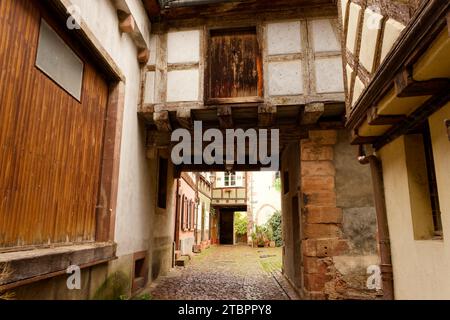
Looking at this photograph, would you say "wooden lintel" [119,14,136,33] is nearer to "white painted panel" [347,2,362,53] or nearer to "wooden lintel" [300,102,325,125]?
"wooden lintel" [300,102,325,125]

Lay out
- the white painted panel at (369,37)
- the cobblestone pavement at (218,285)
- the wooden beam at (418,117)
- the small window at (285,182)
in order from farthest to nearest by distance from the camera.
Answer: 1. the small window at (285,182)
2. the cobblestone pavement at (218,285)
3. the white painted panel at (369,37)
4. the wooden beam at (418,117)

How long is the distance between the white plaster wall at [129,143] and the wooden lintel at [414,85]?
3.87 metres

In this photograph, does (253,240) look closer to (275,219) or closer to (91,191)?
(275,219)

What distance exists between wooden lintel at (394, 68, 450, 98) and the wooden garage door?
10.9 ft

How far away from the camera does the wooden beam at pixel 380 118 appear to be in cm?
287

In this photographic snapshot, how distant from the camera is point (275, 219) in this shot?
21.1 meters

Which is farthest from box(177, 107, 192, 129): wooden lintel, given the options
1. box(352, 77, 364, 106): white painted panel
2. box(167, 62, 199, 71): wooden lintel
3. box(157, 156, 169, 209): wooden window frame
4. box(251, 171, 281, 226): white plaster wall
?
box(251, 171, 281, 226): white plaster wall

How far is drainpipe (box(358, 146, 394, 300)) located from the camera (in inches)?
134

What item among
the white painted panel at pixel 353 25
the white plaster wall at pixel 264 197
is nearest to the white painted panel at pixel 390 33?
the white painted panel at pixel 353 25

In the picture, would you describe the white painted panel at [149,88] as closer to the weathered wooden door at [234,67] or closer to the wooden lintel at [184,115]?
the wooden lintel at [184,115]

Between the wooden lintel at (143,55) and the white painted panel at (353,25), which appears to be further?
the wooden lintel at (143,55)

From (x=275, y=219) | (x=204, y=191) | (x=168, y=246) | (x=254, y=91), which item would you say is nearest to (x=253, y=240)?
(x=275, y=219)

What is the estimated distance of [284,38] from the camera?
20.9ft

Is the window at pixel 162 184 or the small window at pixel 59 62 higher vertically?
the small window at pixel 59 62
